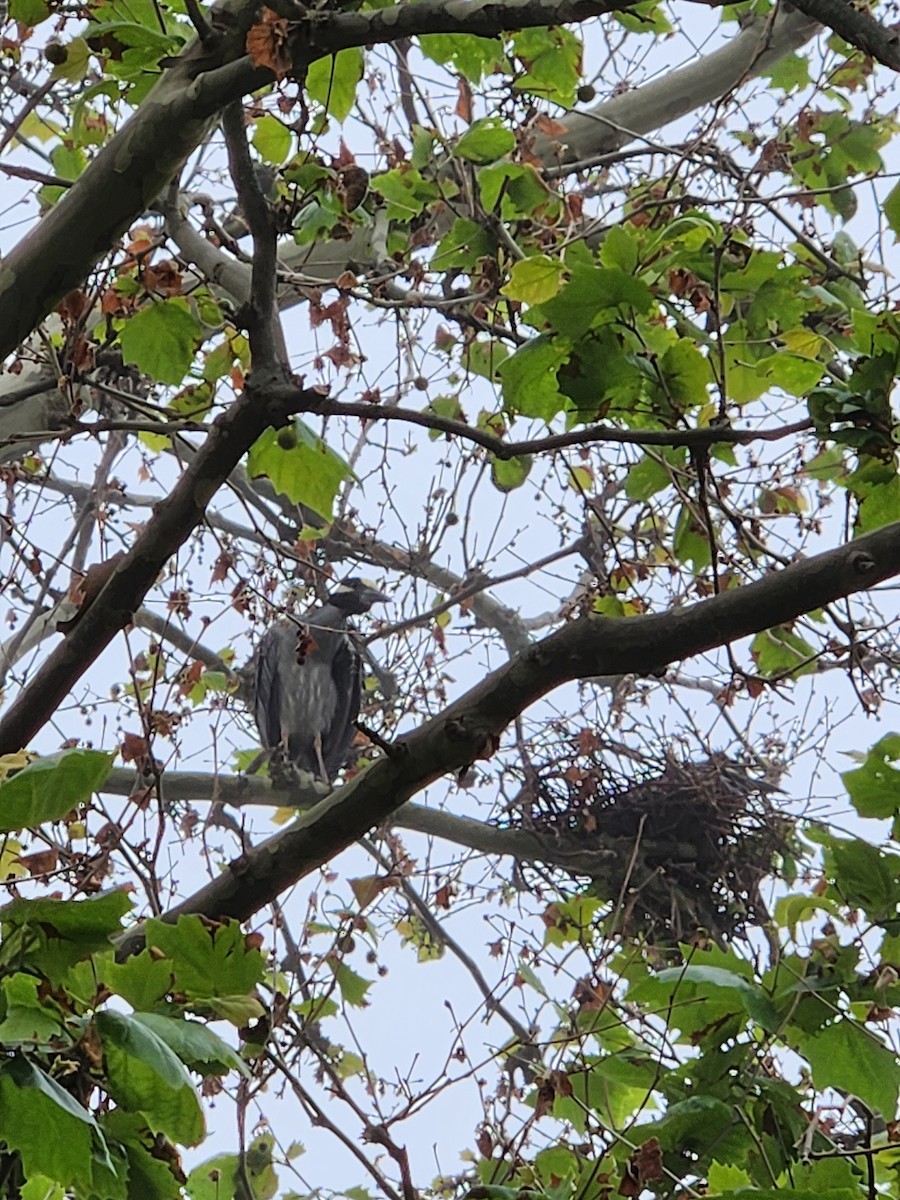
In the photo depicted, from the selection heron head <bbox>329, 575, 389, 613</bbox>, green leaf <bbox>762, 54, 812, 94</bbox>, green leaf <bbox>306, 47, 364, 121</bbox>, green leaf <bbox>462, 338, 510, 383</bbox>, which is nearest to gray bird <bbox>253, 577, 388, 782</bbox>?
heron head <bbox>329, 575, 389, 613</bbox>

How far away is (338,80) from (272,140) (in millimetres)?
225

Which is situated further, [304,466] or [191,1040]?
[304,466]

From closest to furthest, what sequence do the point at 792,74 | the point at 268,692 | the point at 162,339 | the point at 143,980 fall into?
1. the point at 143,980
2. the point at 162,339
3. the point at 792,74
4. the point at 268,692

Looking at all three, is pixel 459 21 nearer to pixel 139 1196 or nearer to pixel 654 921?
pixel 139 1196

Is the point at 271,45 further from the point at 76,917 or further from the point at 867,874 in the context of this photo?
the point at 867,874

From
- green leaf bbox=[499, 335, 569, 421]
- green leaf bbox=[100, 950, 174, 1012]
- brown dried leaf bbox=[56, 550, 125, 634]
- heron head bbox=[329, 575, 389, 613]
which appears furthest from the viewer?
heron head bbox=[329, 575, 389, 613]

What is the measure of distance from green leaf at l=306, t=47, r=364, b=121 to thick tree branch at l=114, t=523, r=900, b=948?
0.74 metres

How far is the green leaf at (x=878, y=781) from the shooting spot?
44.6 inches

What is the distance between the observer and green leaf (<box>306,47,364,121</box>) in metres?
1.53

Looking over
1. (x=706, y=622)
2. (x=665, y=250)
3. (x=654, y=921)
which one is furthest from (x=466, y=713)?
(x=654, y=921)

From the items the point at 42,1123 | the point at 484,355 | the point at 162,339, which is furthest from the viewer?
the point at 484,355

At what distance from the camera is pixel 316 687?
15.5ft

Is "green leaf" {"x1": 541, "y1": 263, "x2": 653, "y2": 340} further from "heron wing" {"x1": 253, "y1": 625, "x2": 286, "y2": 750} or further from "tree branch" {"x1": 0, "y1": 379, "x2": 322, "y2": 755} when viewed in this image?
"heron wing" {"x1": 253, "y1": 625, "x2": 286, "y2": 750}

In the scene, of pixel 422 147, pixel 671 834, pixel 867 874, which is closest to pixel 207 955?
pixel 867 874
